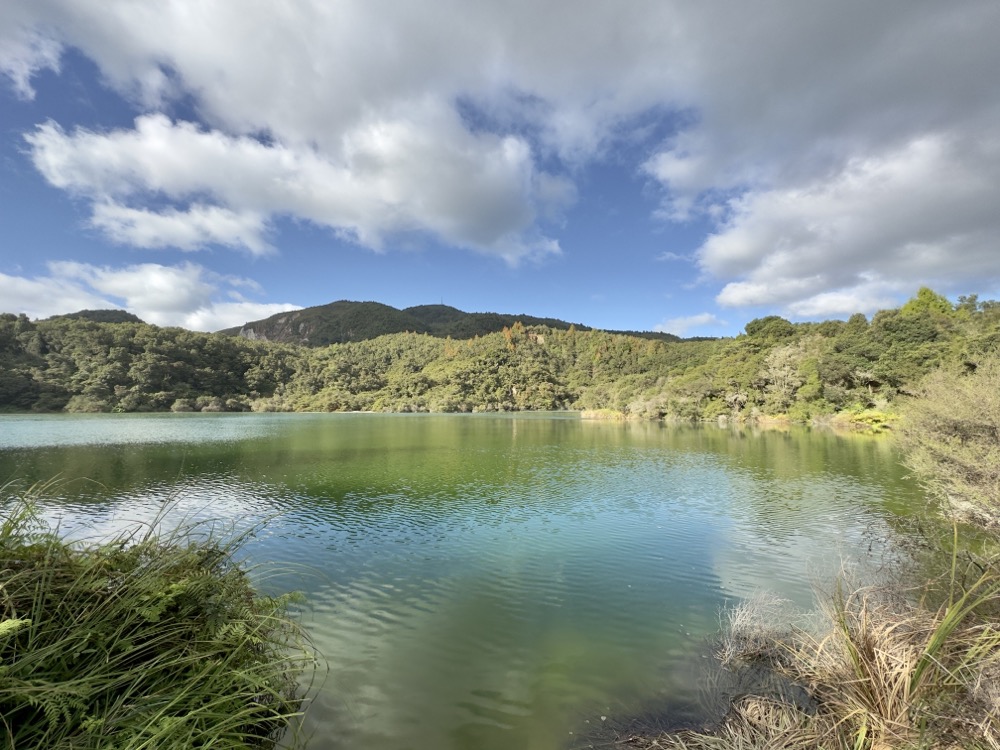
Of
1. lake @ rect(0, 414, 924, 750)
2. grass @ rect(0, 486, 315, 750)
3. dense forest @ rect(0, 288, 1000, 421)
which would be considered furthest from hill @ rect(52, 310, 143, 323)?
grass @ rect(0, 486, 315, 750)

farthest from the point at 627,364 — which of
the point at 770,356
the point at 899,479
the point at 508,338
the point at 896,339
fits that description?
the point at 899,479

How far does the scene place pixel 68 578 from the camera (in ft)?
11.0

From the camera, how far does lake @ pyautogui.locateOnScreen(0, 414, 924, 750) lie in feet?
17.3

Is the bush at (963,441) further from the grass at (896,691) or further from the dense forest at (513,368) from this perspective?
the dense forest at (513,368)

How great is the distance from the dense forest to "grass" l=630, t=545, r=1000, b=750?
2035 cm

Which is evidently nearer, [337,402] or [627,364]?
[337,402]

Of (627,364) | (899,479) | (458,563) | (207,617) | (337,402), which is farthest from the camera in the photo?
(627,364)

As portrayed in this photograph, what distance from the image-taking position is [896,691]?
3410mm

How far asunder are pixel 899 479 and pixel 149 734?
79.6 feet

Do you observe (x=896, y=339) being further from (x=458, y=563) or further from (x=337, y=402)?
(x=337, y=402)

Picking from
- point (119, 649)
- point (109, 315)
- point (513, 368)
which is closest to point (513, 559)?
point (119, 649)

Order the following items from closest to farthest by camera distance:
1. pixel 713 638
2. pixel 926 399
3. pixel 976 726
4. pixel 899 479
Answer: pixel 976 726 → pixel 713 638 → pixel 926 399 → pixel 899 479

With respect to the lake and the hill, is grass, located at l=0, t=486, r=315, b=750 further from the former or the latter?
the hill

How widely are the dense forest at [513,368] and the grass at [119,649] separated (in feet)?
80.0
